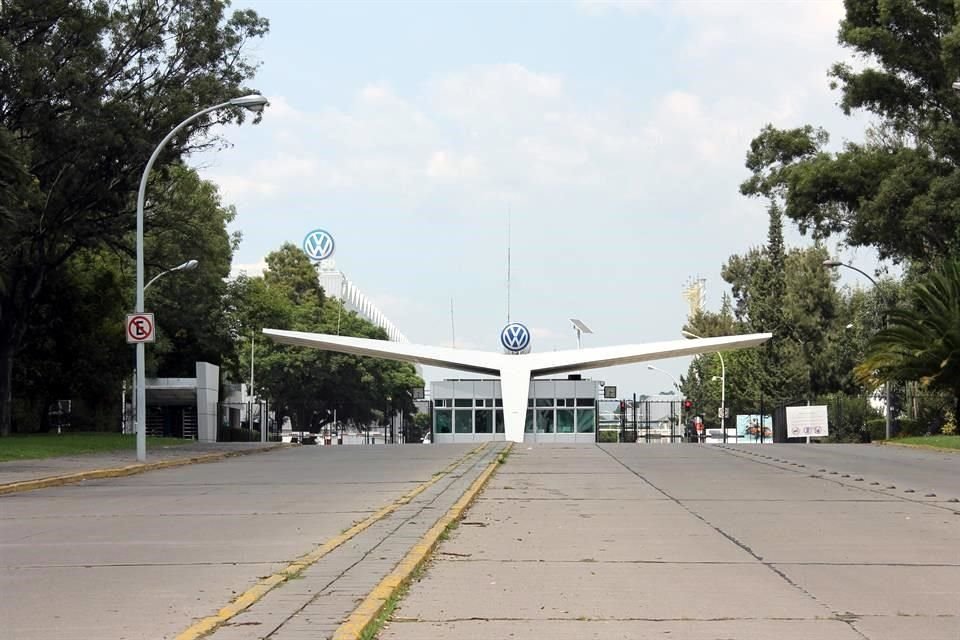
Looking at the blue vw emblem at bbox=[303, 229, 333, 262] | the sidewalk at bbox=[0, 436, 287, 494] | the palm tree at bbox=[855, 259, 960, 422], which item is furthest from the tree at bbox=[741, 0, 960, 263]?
the blue vw emblem at bbox=[303, 229, 333, 262]

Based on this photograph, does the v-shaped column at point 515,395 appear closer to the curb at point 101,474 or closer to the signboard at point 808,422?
the signboard at point 808,422

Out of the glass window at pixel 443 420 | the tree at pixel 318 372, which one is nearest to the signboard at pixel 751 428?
the glass window at pixel 443 420

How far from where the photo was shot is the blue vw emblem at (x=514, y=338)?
7925cm

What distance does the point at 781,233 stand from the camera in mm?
93688

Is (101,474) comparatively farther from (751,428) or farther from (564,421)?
(564,421)

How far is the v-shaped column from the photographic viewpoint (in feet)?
233

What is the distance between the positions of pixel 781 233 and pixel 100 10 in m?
66.1

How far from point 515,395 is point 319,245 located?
118ft

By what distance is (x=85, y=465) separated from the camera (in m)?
27.2

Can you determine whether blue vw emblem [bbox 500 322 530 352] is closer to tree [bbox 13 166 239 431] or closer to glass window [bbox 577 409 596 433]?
glass window [bbox 577 409 596 433]

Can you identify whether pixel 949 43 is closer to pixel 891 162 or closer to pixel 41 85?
pixel 891 162

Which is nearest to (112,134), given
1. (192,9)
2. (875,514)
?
(192,9)

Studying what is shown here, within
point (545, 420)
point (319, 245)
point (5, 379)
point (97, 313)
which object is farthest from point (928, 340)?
point (319, 245)

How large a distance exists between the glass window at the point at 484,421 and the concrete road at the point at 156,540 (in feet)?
166
